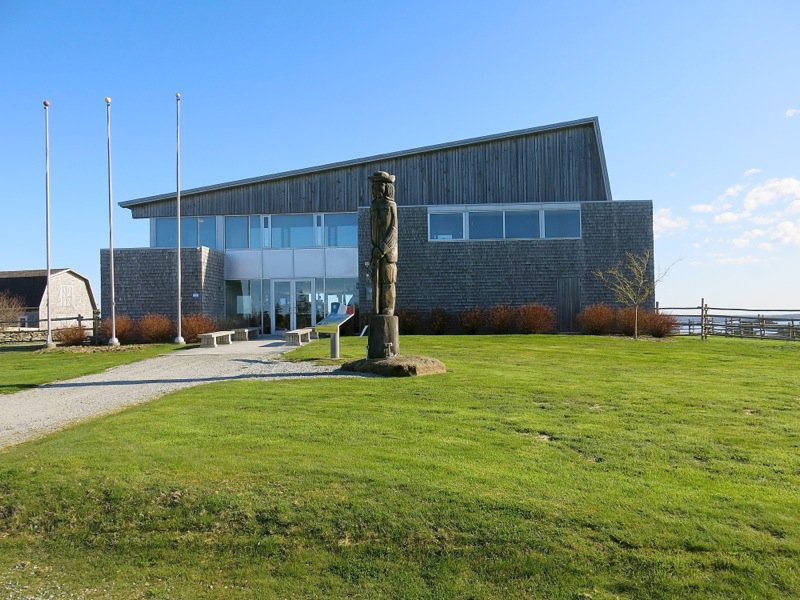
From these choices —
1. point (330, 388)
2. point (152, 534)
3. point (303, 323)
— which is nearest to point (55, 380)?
point (330, 388)

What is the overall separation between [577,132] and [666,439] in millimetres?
26931

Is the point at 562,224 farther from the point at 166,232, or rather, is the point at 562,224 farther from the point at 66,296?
the point at 66,296

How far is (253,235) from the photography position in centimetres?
3161

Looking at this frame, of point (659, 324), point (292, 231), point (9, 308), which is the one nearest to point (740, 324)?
point (659, 324)

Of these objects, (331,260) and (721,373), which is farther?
(331,260)

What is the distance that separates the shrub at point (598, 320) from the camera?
1056 inches

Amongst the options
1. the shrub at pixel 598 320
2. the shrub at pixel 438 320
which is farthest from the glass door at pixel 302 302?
the shrub at pixel 598 320

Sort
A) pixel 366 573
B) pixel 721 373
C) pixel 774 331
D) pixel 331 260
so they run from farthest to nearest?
1. pixel 331 260
2. pixel 774 331
3. pixel 721 373
4. pixel 366 573

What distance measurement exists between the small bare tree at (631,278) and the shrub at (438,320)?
680cm

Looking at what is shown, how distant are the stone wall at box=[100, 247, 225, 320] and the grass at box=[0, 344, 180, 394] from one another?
434 centimetres

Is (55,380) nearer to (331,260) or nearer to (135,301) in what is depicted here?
(135,301)

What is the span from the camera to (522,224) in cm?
2969

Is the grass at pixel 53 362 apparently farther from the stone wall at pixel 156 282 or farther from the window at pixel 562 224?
the window at pixel 562 224

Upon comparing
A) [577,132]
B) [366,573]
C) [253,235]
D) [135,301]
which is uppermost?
[577,132]
